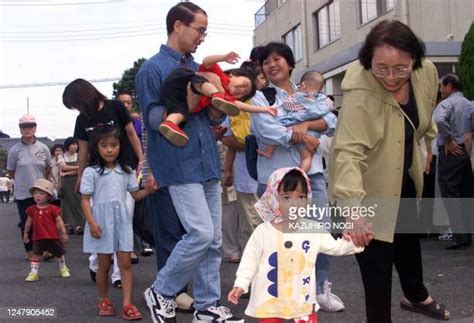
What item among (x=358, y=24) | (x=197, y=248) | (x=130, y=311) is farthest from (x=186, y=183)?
(x=358, y=24)

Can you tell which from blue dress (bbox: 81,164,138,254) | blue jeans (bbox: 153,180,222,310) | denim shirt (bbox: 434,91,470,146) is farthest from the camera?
denim shirt (bbox: 434,91,470,146)

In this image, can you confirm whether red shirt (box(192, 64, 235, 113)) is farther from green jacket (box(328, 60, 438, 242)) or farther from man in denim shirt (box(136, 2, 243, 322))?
green jacket (box(328, 60, 438, 242))

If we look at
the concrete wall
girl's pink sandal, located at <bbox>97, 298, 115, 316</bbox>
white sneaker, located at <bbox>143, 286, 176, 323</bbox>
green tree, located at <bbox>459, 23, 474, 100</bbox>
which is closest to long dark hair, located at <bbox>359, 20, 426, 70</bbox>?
white sneaker, located at <bbox>143, 286, 176, 323</bbox>

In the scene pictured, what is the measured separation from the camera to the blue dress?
15.7 feet

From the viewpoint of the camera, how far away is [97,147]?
16.3 ft

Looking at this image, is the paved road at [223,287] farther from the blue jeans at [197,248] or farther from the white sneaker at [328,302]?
the blue jeans at [197,248]

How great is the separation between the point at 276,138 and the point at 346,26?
19165 mm

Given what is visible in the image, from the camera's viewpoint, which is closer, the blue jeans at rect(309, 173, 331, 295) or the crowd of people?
the crowd of people

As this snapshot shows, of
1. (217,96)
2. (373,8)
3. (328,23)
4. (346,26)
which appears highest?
(328,23)

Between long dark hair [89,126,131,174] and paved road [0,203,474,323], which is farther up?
long dark hair [89,126,131,174]

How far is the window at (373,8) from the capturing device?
20.1 m

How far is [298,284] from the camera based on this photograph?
3465mm

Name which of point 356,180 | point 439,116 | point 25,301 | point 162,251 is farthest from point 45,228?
point 439,116

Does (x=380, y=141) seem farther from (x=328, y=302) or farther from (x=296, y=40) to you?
(x=296, y=40)
